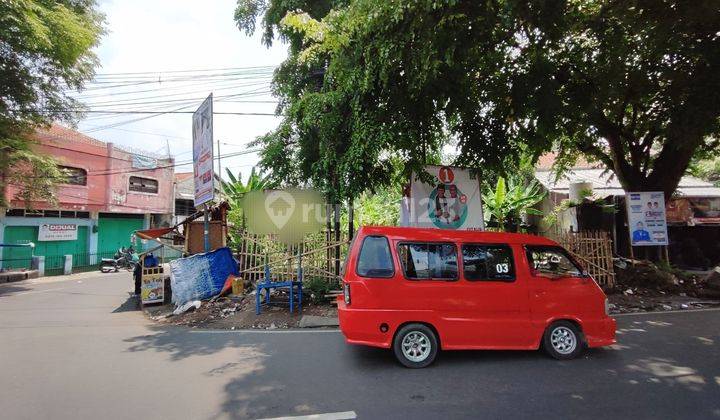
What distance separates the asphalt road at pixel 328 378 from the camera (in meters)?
4.31

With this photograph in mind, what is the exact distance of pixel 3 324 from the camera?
9156 millimetres

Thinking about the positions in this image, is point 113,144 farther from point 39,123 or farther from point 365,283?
point 365,283

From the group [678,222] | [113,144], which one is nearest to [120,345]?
[678,222]

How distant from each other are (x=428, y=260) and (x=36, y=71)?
58.2 ft

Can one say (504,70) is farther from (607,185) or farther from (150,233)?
(607,185)

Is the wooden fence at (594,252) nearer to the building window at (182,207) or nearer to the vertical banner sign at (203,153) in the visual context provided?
the vertical banner sign at (203,153)

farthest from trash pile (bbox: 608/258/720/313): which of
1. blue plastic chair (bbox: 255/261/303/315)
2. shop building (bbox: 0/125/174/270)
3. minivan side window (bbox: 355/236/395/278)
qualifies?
shop building (bbox: 0/125/174/270)

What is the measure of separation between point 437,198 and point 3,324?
390 inches

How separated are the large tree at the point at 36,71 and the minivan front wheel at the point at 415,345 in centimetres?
1480

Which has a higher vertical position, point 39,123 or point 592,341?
point 39,123

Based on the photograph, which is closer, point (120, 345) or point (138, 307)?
point (120, 345)

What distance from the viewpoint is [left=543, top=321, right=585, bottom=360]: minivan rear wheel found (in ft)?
19.2

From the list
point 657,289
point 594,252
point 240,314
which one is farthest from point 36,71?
point 657,289

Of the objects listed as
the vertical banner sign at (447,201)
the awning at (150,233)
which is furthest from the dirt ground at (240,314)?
the vertical banner sign at (447,201)
